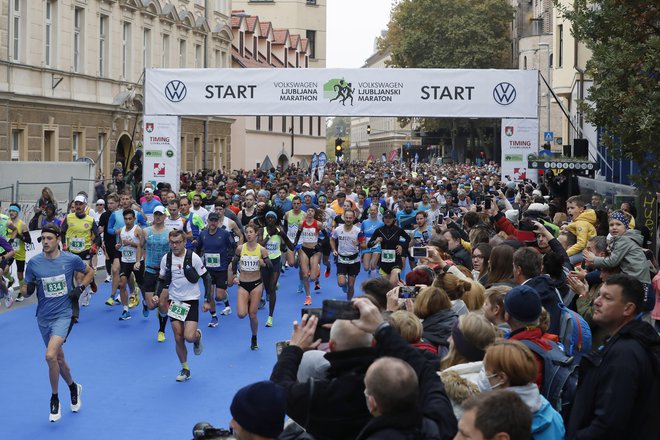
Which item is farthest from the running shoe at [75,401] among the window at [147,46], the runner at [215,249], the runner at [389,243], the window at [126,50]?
the window at [147,46]

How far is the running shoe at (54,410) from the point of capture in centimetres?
927

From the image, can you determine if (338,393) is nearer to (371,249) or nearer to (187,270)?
(187,270)

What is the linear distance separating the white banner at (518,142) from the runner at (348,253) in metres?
9.47

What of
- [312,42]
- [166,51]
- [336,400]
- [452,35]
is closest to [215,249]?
[336,400]

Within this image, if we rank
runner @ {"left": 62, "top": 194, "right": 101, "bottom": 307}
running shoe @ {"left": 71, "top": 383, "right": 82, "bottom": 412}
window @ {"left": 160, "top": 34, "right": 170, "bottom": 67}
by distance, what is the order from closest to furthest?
running shoe @ {"left": 71, "top": 383, "right": 82, "bottom": 412} → runner @ {"left": 62, "top": 194, "right": 101, "bottom": 307} → window @ {"left": 160, "top": 34, "right": 170, "bottom": 67}

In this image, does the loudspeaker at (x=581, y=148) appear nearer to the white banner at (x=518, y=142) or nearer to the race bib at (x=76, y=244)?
the white banner at (x=518, y=142)

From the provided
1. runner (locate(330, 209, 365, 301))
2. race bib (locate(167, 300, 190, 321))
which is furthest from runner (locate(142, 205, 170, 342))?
runner (locate(330, 209, 365, 301))

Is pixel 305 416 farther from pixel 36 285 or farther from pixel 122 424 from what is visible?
pixel 36 285

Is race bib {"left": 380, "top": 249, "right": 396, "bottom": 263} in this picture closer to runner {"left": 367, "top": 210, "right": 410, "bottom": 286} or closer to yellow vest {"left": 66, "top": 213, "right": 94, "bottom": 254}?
runner {"left": 367, "top": 210, "right": 410, "bottom": 286}

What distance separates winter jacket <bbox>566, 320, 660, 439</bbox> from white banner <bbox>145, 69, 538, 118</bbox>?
1980cm

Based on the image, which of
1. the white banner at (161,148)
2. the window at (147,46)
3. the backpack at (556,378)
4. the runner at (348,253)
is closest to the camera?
the backpack at (556,378)

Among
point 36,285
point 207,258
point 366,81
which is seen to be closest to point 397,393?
point 36,285

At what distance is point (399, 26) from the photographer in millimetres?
69812

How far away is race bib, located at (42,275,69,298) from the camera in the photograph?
31.8 feet
